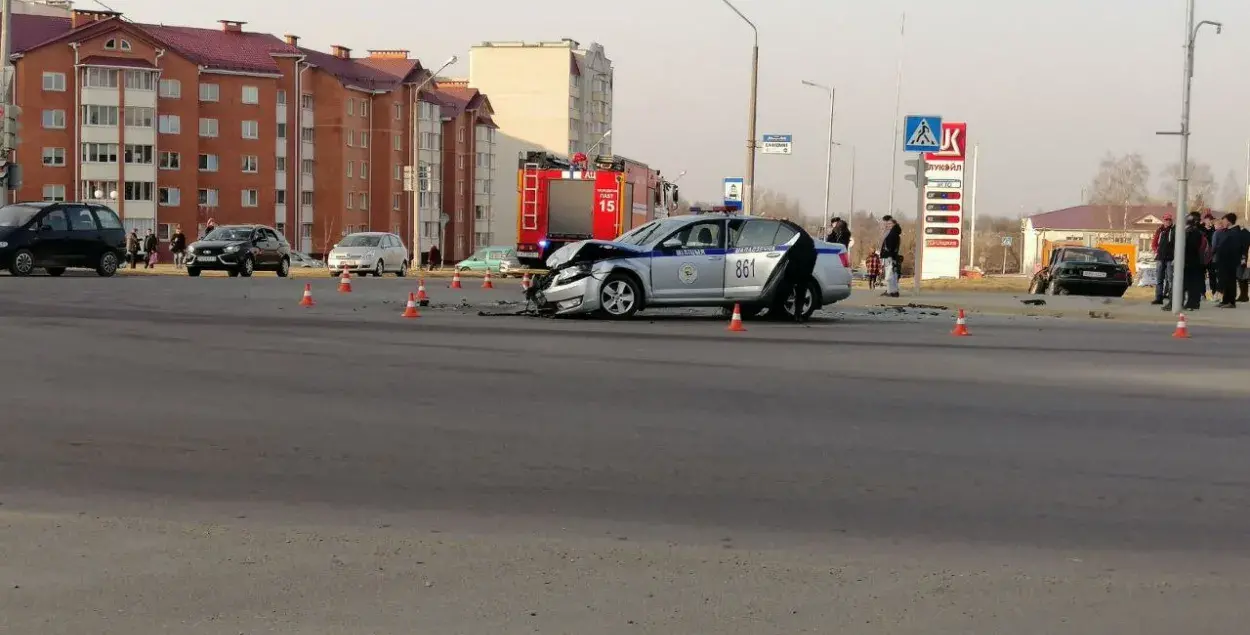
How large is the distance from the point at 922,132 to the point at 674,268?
377 inches

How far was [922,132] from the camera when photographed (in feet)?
99.3

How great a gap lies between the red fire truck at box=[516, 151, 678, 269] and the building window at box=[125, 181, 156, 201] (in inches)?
2305

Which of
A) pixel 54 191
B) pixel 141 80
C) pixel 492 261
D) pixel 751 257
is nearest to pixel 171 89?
pixel 141 80

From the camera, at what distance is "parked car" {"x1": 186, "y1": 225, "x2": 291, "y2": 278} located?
41.1 metres

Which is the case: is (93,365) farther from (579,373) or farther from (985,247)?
(985,247)

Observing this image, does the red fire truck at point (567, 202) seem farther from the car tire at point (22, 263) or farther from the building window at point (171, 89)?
the building window at point (171, 89)

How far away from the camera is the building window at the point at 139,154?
91.8 metres

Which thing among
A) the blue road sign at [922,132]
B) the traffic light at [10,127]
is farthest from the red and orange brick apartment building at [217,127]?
the blue road sign at [922,132]

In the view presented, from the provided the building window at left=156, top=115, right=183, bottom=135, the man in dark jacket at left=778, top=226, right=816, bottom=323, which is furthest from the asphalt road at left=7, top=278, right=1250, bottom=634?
the building window at left=156, top=115, right=183, bottom=135

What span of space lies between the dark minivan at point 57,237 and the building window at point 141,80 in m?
58.2

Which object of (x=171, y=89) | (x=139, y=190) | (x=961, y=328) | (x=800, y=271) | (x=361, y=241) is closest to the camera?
(x=961, y=328)

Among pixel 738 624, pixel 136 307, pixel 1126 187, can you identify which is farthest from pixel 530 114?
pixel 738 624

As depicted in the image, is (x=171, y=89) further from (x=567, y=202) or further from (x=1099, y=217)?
(x=1099, y=217)

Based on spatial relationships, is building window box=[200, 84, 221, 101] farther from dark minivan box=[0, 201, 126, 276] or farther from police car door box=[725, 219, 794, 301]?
police car door box=[725, 219, 794, 301]
